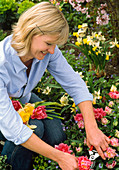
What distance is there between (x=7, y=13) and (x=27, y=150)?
2.53 metres

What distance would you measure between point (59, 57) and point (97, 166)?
877 mm

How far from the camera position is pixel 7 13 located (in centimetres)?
359

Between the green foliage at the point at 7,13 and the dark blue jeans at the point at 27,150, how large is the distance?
1.99 meters

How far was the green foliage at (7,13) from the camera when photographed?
340 cm

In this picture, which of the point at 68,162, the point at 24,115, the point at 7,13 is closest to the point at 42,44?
the point at 24,115

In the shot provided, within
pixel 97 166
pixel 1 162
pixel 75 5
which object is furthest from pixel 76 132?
pixel 75 5

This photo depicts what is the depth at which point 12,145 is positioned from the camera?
1741mm

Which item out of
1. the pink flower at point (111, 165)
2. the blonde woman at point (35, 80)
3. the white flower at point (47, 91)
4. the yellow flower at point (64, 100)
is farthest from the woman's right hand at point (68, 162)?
the white flower at point (47, 91)

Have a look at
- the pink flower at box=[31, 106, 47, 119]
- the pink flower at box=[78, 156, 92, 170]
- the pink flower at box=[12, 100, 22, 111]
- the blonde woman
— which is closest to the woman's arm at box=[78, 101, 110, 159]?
the blonde woman

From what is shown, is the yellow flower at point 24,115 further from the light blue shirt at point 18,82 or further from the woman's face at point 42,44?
the woman's face at point 42,44

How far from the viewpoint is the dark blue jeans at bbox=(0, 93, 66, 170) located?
1.75 m

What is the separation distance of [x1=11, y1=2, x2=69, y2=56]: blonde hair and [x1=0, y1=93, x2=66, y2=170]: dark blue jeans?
71cm

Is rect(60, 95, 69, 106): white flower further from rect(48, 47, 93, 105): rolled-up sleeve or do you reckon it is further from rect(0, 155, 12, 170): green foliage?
rect(0, 155, 12, 170): green foliage

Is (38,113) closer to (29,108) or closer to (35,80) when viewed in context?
(29,108)
